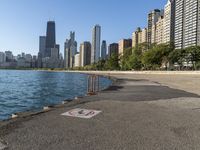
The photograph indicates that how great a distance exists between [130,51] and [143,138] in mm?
142229

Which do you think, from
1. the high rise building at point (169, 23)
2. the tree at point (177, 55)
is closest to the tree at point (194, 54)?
the tree at point (177, 55)

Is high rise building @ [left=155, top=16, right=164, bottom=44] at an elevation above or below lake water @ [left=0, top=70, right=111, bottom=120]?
above

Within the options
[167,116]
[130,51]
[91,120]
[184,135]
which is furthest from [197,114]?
[130,51]

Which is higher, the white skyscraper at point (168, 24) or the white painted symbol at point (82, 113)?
the white skyscraper at point (168, 24)

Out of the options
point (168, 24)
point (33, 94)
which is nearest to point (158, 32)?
point (168, 24)

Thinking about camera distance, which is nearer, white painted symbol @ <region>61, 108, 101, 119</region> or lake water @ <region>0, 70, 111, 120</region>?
white painted symbol @ <region>61, 108, 101, 119</region>

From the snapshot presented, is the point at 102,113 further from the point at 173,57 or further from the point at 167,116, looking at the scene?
the point at 173,57

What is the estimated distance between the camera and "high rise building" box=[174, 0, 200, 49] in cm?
14762

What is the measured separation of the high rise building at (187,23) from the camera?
14762cm

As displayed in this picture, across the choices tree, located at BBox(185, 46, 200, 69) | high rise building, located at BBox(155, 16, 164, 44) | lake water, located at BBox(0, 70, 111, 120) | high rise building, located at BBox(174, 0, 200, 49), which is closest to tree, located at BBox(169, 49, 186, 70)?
tree, located at BBox(185, 46, 200, 69)

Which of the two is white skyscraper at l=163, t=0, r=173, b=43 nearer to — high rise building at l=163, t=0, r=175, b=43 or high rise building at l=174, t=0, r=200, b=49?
high rise building at l=163, t=0, r=175, b=43

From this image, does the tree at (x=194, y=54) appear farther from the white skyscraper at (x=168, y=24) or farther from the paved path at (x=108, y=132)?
the paved path at (x=108, y=132)

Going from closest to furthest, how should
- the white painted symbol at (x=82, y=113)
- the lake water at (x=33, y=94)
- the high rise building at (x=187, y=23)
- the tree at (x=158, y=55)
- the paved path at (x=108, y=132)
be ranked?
the paved path at (x=108, y=132)
the white painted symbol at (x=82, y=113)
the lake water at (x=33, y=94)
the tree at (x=158, y=55)
the high rise building at (x=187, y=23)

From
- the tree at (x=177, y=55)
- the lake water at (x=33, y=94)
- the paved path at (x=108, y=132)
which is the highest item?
the tree at (x=177, y=55)
